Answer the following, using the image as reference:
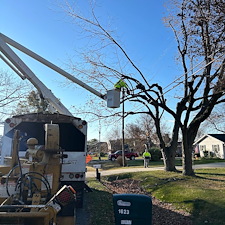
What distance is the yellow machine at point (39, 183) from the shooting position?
3786 millimetres

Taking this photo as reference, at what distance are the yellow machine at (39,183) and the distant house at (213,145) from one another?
40965 millimetres

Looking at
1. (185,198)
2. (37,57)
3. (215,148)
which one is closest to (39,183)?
(185,198)

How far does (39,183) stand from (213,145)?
144ft

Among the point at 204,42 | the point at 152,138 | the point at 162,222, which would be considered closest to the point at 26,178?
the point at 162,222

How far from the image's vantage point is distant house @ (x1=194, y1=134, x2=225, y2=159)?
4091cm

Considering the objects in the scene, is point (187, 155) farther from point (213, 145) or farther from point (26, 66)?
point (213, 145)

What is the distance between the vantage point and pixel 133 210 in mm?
4652

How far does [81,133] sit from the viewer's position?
7.44 m

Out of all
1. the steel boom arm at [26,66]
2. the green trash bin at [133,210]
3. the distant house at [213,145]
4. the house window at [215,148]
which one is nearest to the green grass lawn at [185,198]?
the green trash bin at [133,210]

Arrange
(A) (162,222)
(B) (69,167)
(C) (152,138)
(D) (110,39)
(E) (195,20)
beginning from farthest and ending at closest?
1. (C) (152,138)
2. (D) (110,39)
3. (E) (195,20)
4. (B) (69,167)
5. (A) (162,222)

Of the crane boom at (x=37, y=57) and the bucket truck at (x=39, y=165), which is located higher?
the crane boom at (x=37, y=57)

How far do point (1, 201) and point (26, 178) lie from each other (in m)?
0.57

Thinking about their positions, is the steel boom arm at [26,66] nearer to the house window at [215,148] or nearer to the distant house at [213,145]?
the distant house at [213,145]

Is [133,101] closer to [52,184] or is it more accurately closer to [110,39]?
[110,39]
